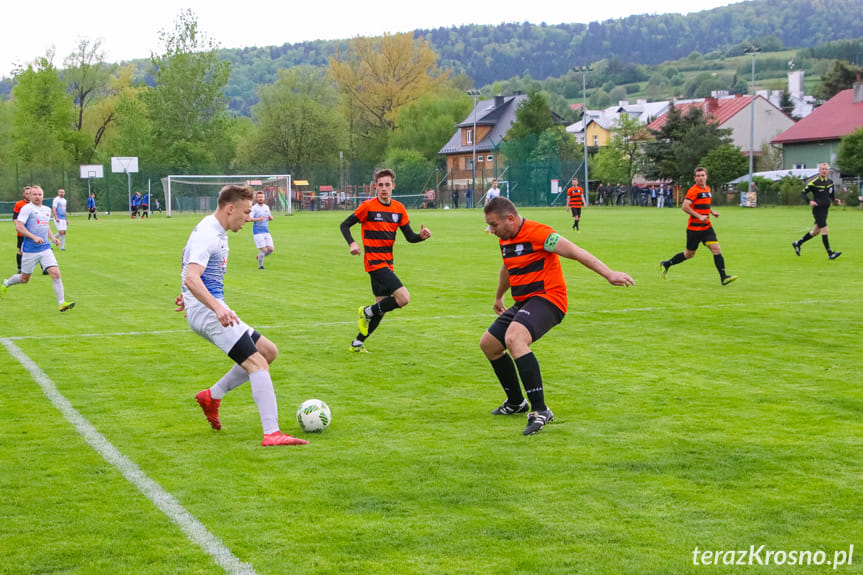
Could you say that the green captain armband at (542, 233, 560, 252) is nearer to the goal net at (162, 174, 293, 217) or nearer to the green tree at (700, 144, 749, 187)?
the goal net at (162, 174, 293, 217)

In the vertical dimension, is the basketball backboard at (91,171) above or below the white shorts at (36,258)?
above

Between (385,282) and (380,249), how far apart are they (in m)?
0.41

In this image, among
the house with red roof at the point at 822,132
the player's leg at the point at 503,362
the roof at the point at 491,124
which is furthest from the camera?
the roof at the point at 491,124

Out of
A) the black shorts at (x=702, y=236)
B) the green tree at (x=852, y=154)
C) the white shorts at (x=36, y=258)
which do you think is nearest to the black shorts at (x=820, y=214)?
the black shorts at (x=702, y=236)

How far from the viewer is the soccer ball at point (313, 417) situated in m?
7.29

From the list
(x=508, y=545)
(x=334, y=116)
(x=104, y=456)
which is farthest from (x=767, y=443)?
(x=334, y=116)

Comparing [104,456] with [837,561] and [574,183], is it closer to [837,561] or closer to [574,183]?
[837,561]

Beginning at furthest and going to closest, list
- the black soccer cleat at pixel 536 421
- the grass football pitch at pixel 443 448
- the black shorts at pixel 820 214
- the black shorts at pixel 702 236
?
the black shorts at pixel 820 214 → the black shorts at pixel 702 236 → the black soccer cleat at pixel 536 421 → the grass football pitch at pixel 443 448

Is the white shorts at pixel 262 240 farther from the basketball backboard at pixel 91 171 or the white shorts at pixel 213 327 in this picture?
the basketball backboard at pixel 91 171

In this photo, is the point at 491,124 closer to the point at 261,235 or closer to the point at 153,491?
the point at 261,235

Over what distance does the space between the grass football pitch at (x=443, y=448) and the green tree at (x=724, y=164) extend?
56.1m

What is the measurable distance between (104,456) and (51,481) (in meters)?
0.61

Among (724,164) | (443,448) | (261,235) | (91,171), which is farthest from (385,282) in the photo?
(91,171)

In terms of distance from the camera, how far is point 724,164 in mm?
68812
